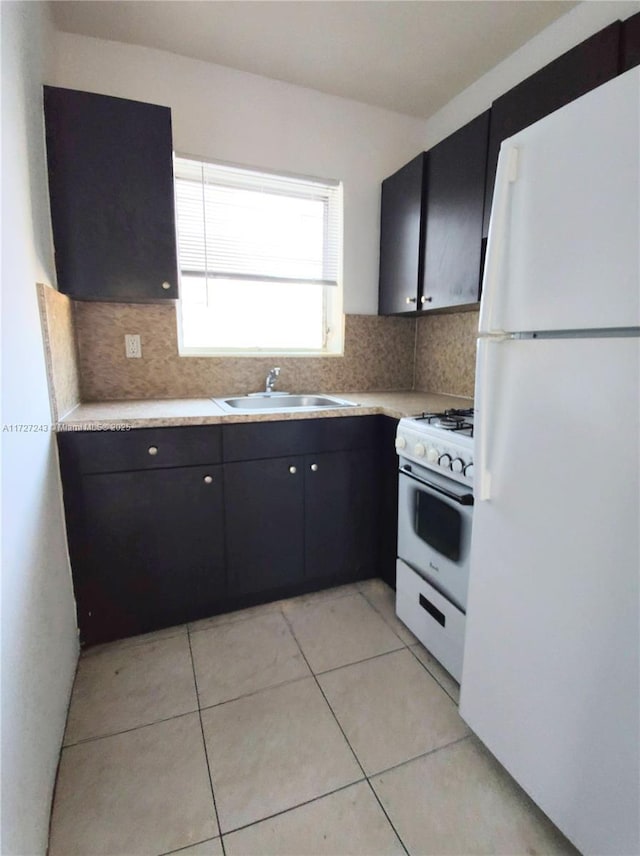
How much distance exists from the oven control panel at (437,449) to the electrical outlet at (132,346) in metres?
1.36

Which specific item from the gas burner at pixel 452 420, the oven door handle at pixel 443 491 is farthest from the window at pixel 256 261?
the oven door handle at pixel 443 491

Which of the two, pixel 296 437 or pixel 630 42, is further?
pixel 296 437

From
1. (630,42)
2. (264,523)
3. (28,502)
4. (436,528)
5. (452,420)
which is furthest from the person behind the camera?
(264,523)

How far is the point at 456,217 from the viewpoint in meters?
1.85

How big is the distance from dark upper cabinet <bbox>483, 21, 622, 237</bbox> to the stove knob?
982mm

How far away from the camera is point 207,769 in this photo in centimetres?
123

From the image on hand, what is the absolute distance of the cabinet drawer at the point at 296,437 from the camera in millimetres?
1762

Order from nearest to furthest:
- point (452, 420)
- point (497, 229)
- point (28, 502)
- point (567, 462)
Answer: point (567, 462)
point (497, 229)
point (28, 502)
point (452, 420)

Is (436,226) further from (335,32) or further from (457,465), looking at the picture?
(457,465)

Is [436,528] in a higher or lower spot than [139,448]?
lower

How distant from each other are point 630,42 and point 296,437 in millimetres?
1713

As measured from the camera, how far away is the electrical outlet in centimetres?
206

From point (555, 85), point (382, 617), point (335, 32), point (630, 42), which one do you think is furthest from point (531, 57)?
point (382, 617)

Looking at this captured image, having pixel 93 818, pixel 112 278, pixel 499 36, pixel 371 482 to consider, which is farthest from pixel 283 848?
pixel 499 36
